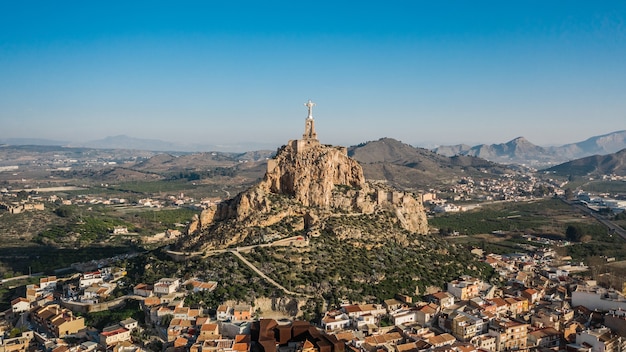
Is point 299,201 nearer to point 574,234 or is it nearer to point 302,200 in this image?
point 302,200

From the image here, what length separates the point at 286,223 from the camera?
170 ft

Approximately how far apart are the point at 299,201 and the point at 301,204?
402 mm

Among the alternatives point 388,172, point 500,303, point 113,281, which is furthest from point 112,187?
point 500,303

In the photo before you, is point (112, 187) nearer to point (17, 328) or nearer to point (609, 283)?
point (17, 328)

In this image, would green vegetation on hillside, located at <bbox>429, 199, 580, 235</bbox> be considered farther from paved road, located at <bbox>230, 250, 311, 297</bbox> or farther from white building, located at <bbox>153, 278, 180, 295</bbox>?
white building, located at <bbox>153, 278, 180, 295</bbox>

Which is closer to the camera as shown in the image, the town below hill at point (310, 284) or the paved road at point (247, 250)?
the town below hill at point (310, 284)

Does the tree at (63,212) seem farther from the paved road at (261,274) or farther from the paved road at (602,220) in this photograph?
the paved road at (602,220)

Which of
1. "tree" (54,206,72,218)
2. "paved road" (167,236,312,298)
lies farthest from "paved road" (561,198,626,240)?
"tree" (54,206,72,218)

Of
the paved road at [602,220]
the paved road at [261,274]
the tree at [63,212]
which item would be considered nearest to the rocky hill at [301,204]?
the paved road at [261,274]

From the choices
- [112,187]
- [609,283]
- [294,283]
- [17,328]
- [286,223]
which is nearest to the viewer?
[17,328]

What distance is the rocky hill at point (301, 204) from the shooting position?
2004 inches

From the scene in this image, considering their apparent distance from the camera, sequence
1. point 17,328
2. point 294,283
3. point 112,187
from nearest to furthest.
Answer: point 17,328, point 294,283, point 112,187

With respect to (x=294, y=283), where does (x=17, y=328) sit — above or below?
below

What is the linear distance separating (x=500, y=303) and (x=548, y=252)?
33743 millimetres
